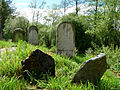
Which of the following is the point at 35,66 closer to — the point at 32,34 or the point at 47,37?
the point at 32,34

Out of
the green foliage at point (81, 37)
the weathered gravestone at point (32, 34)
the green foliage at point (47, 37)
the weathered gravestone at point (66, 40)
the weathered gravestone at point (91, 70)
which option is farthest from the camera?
the green foliage at point (47, 37)

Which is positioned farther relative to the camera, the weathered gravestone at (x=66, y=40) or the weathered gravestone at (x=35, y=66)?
the weathered gravestone at (x=66, y=40)

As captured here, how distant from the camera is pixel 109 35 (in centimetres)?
1001

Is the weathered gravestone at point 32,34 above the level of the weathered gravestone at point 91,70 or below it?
above

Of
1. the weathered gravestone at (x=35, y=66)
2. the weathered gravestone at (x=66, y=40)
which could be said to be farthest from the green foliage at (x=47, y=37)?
the weathered gravestone at (x=35, y=66)

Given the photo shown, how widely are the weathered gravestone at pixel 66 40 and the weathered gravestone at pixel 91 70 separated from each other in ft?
13.3

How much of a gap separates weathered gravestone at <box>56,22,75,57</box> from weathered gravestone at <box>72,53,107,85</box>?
4.04m

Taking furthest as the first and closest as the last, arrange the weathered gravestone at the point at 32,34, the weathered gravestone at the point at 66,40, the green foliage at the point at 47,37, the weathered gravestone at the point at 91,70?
the green foliage at the point at 47,37
the weathered gravestone at the point at 32,34
the weathered gravestone at the point at 66,40
the weathered gravestone at the point at 91,70

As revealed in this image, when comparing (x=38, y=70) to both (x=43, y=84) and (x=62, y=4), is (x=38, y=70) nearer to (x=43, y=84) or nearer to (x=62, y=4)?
(x=43, y=84)

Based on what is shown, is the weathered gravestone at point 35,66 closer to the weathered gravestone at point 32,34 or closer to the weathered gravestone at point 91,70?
the weathered gravestone at point 91,70

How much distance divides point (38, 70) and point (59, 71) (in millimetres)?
649

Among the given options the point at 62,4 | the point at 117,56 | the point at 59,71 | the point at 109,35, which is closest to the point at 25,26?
the point at 62,4

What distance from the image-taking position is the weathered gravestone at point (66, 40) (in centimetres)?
691

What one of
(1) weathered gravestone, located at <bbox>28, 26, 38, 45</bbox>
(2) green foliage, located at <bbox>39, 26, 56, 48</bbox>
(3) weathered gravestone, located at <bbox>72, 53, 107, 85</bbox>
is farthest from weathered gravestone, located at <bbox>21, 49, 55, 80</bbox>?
(2) green foliage, located at <bbox>39, 26, 56, 48</bbox>
